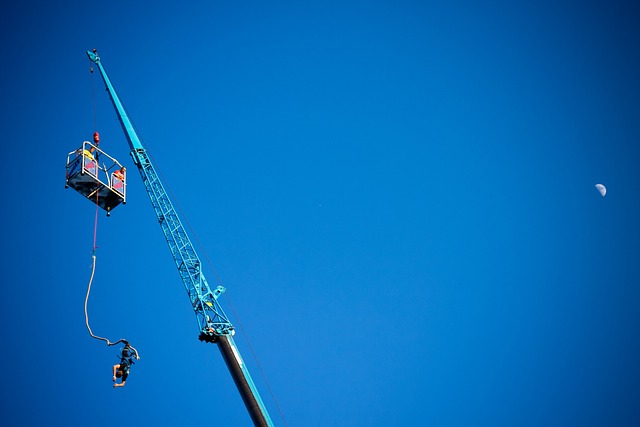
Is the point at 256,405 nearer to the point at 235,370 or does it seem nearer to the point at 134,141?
the point at 235,370

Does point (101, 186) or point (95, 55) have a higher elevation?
point (95, 55)

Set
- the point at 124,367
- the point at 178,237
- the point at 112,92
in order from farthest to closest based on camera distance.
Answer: the point at 112,92
the point at 178,237
the point at 124,367

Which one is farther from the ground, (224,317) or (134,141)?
(134,141)

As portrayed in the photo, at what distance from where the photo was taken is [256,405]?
24844 mm

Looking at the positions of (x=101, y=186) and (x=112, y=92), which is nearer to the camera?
(x=101, y=186)

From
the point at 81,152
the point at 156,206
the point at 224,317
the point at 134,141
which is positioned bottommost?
the point at 224,317

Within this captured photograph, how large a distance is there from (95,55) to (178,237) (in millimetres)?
17407

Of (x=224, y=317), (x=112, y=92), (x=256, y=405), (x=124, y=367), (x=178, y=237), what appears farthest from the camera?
(x=112, y=92)

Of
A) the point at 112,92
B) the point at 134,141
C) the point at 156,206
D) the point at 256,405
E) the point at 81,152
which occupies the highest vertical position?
the point at 112,92

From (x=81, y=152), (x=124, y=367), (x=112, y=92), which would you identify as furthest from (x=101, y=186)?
(x=112, y=92)

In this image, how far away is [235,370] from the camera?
1003 inches

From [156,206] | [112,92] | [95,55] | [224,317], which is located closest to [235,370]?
[224,317]

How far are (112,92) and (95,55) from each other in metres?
4.32

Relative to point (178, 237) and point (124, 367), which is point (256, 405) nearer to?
point (124, 367)
